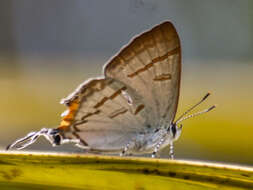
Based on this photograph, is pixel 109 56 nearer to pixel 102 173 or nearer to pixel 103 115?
pixel 103 115

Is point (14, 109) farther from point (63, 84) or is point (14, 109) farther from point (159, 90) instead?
point (159, 90)

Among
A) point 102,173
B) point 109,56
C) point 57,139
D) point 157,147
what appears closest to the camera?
point 102,173

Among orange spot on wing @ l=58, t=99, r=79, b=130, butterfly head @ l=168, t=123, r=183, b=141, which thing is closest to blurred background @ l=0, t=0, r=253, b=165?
butterfly head @ l=168, t=123, r=183, b=141

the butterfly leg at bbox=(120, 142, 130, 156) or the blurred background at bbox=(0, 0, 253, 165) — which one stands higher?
the blurred background at bbox=(0, 0, 253, 165)

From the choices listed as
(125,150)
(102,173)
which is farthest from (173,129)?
(102,173)

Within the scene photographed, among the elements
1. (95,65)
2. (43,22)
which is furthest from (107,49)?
(43,22)

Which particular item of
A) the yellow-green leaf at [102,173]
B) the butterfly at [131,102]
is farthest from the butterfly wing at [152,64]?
the yellow-green leaf at [102,173]

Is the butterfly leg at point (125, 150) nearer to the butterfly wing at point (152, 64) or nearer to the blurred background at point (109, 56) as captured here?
the butterfly wing at point (152, 64)

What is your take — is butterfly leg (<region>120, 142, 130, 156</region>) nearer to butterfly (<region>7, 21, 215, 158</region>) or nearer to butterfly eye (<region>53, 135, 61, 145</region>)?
butterfly (<region>7, 21, 215, 158</region>)
